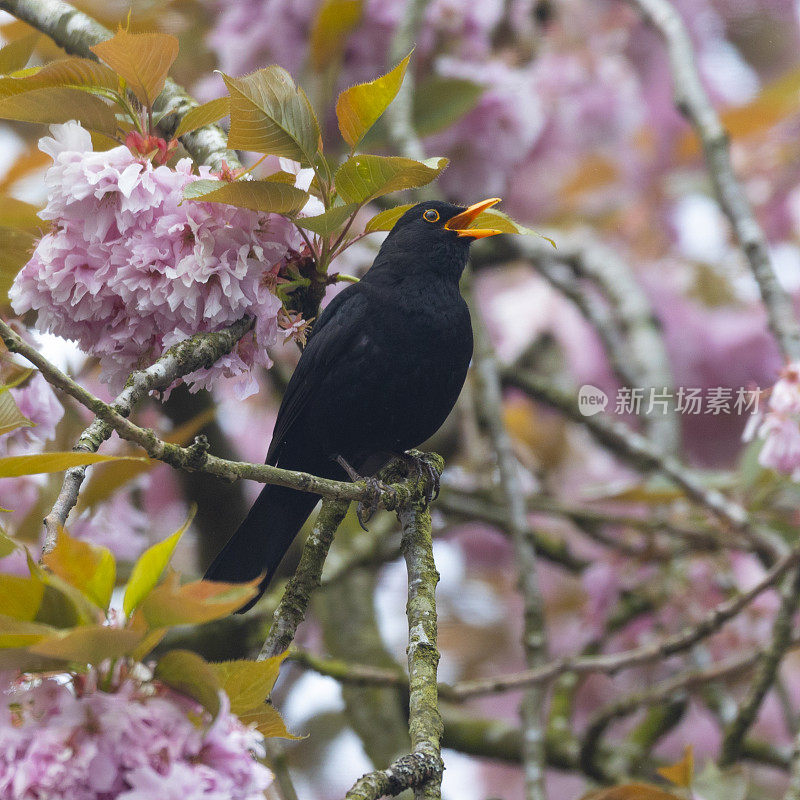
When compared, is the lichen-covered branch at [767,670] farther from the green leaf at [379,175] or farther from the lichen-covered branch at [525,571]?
the green leaf at [379,175]

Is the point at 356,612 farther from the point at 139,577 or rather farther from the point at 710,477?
the point at 139,577

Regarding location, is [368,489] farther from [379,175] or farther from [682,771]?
[682,771]

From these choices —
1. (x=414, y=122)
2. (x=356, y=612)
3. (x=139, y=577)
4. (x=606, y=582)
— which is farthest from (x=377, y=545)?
(x=139, y=577)

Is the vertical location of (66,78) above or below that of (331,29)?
below

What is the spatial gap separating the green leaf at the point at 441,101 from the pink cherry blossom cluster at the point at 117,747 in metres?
2.42

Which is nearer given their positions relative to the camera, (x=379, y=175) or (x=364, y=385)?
(x=379, y=175)

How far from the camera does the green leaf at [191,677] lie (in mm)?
978

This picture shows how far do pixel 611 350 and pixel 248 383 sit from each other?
8.37 feet

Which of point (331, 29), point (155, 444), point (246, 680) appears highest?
point (331, 29)

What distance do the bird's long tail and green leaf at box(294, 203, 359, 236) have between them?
67cm

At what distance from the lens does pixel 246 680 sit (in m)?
1.10

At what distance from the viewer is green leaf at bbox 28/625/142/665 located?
36.5 inches

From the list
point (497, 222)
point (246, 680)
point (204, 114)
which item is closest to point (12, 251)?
point (204, 114)

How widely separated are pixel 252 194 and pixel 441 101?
72.7 inches
